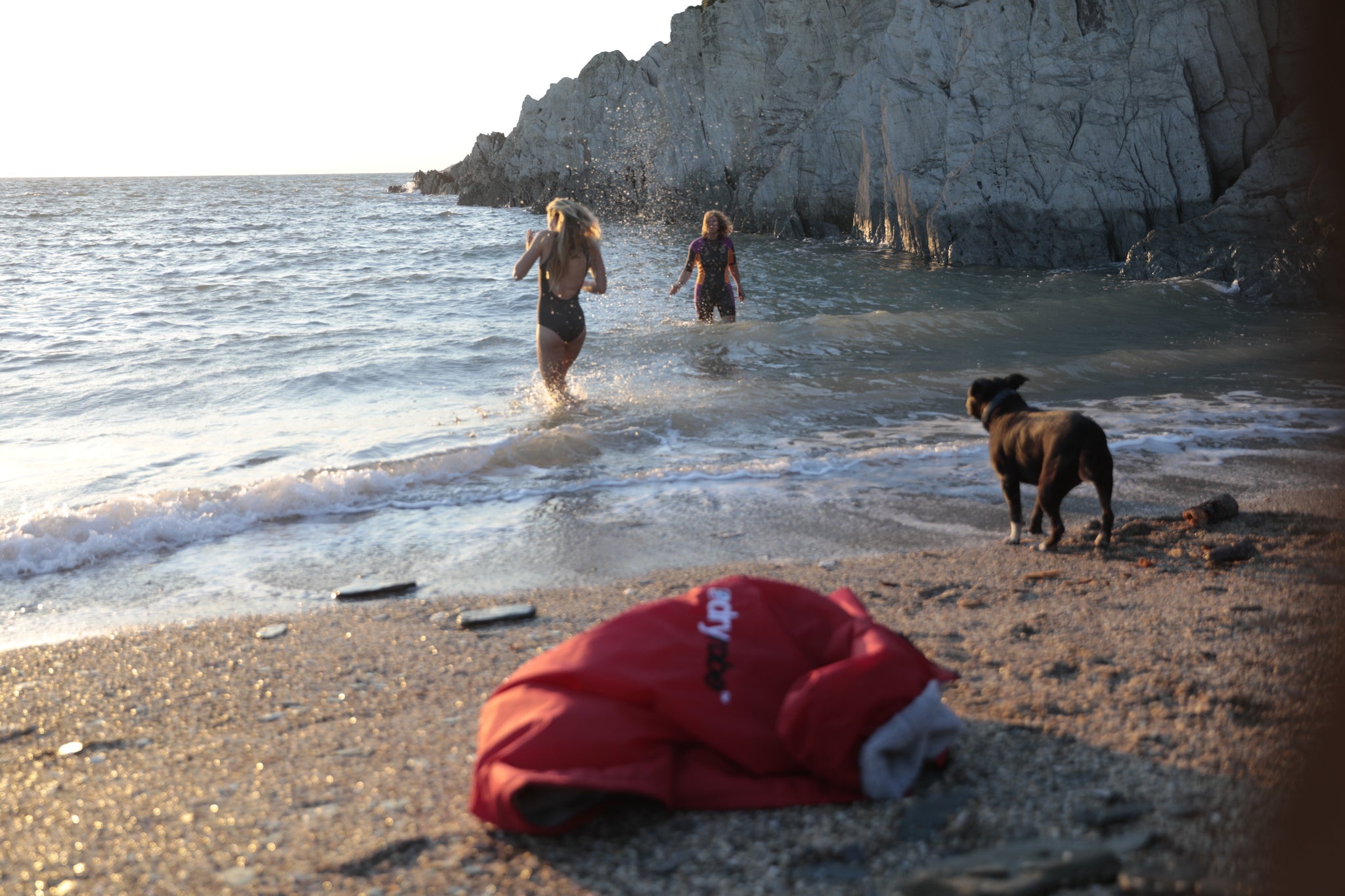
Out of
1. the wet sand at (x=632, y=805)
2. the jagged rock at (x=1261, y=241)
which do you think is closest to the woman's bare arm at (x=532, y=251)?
the wet sand at (x=632, y=805)

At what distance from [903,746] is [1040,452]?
2.84 m

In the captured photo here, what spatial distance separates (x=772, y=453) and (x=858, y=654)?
16.1ft

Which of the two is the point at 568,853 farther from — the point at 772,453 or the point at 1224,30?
the point at 1224,30

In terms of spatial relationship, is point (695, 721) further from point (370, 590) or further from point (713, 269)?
point (713, 269)

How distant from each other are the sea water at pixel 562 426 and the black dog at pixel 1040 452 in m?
0.52

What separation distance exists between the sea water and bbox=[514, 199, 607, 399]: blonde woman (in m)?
0.80

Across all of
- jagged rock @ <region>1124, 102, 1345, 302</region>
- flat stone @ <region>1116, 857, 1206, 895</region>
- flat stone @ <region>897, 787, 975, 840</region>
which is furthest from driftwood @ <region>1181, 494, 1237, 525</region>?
jagged rock @ <region>1124, 102, 1345, 302</region>

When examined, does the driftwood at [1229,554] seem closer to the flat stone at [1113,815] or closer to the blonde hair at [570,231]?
the flat stone at [1113,815]

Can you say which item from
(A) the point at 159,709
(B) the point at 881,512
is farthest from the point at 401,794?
(B) the point at 881,512

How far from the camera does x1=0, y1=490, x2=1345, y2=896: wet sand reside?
214 cm

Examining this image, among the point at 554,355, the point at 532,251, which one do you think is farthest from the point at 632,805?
the point at 554,355

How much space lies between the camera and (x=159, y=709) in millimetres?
3377

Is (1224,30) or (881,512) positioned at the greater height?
(1224,30)

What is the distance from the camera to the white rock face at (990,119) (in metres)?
18.5
